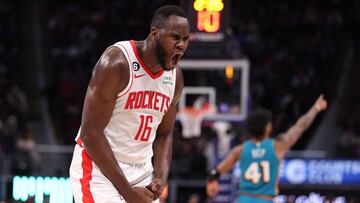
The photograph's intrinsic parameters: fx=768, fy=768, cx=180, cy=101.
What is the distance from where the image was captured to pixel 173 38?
416cm

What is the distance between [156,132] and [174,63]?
618 mm

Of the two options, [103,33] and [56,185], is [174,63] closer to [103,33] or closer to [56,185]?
A: [56,185]

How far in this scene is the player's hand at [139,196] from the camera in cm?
415

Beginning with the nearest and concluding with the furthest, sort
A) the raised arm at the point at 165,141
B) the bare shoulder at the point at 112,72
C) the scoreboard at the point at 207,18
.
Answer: the bare shoulder at the point at 112,72 < the raised arm at the point at 165,141 < the scoreboard at the point at 207,18

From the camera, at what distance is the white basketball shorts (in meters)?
4.25

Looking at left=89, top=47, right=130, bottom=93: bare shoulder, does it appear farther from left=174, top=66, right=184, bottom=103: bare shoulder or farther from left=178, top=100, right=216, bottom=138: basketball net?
left=178, top=100, right=216, bottom=138: basketball net

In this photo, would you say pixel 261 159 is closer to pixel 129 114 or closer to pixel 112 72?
pixel 129 114

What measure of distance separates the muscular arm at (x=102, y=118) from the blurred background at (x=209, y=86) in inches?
202

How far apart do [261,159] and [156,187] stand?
3.65m

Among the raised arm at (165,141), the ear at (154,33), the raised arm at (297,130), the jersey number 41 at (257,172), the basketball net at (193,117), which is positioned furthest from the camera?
the basketball net at (193,117)

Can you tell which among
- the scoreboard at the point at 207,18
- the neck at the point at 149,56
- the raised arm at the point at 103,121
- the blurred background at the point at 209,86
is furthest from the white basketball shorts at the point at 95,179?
the blurred background at the point at 209,86

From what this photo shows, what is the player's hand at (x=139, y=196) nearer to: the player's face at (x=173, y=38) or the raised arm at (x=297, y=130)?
the player's face at (x=173, y=38)

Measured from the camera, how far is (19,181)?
1097 centimetres

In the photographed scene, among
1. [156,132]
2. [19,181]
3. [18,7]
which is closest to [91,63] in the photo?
[18,7]
